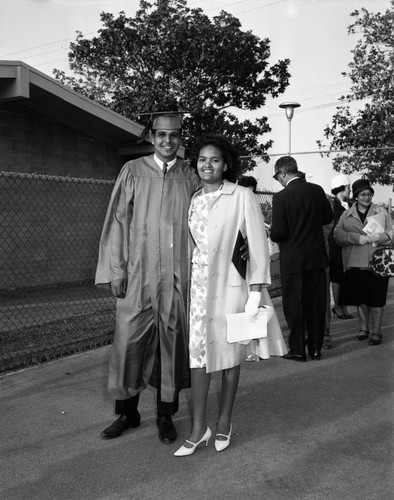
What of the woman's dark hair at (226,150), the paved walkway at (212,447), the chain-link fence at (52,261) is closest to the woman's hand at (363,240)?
the paved walkway at (212,447)

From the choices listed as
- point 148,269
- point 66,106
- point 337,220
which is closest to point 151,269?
point 148,269

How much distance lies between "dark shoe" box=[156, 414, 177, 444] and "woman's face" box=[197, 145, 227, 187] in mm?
1506

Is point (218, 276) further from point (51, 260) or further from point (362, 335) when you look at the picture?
point (51, 260)

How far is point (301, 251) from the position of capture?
5625 mm

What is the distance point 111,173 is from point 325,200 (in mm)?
6909

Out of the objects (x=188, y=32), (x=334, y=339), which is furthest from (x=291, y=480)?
(x=188, y=32)

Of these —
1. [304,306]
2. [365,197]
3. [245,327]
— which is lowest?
[304,306]

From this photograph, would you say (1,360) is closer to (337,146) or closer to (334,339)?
(334,339)

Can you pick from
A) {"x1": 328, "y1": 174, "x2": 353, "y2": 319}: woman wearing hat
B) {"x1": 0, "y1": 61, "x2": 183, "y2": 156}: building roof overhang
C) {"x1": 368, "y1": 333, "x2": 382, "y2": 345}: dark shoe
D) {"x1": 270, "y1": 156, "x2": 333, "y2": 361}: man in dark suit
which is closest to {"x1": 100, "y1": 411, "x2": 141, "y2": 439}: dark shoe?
{"x1": 270, "y1": 156, "x2": 333, "y2": 361}: man in dark suit

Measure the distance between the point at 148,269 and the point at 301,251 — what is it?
2.41 meters

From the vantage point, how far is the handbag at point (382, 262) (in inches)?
246

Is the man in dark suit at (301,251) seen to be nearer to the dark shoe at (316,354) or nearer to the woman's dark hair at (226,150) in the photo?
the dark shoe at (316,354)

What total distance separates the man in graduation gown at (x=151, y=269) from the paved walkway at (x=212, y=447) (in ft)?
1.11

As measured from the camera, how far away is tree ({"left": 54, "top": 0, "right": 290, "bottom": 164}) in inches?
997
